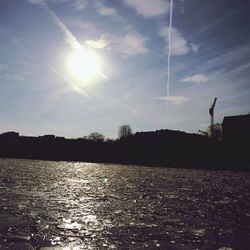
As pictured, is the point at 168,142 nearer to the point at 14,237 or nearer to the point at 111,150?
the point at 111,150

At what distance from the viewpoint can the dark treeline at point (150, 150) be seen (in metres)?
41.2

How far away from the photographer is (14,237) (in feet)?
15.6

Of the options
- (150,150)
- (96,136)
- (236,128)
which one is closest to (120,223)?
(236,128)

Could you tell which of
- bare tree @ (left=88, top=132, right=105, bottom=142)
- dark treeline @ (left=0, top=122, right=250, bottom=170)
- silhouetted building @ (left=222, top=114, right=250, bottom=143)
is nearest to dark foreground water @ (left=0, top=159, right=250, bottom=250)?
dark treeline @ (left=0, top=122, right=250, bottom=170)

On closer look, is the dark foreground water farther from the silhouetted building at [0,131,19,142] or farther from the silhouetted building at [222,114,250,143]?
the silhouetted building at [0,131,19,142]

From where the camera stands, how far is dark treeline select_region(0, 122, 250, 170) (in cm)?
4122

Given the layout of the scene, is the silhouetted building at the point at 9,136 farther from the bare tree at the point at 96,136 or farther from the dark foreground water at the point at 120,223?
the dark foreground water at the point at 120,223

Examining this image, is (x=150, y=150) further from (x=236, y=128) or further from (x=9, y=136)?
(x=9, y=136)

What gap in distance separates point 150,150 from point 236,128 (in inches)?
496

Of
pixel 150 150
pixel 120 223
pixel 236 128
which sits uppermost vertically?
pixel 236 128

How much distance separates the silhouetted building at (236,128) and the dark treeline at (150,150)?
0.41 m

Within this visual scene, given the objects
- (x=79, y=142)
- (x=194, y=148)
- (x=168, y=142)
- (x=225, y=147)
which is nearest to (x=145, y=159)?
(x=168, y=142)

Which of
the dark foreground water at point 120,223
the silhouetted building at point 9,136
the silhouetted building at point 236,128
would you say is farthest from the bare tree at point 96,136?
the dark foreground water at point 120,223

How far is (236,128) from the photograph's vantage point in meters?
46.9
